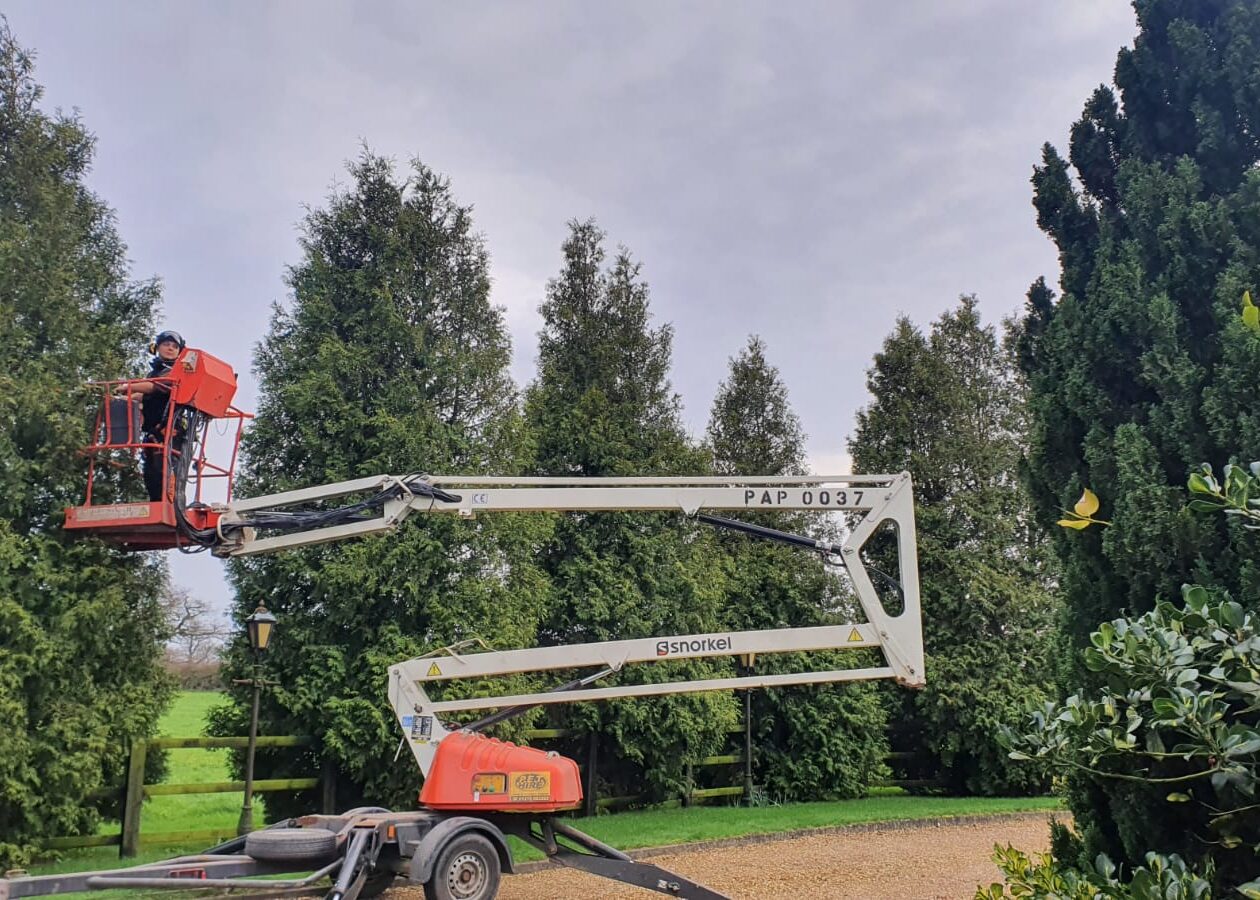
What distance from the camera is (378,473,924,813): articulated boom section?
21.1ft

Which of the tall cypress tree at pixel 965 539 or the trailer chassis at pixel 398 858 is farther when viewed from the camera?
the tall cypress tree at pixel 965 539

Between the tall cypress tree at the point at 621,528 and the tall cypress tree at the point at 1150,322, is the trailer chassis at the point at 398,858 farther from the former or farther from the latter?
the tall cypress tree at the point at 621,528

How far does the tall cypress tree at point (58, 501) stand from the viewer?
816cm

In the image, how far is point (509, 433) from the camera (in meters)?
12.3

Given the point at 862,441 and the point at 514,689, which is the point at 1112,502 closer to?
the point at 514,689

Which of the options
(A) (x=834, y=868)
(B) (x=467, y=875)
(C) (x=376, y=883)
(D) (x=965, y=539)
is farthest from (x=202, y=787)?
A: (D) (x=965, y=539)

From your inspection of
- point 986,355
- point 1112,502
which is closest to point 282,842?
point 1112,502

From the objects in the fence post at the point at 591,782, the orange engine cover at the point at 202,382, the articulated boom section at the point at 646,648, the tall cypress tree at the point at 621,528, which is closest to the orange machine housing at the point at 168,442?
the orange engine cover at the point at 202,382

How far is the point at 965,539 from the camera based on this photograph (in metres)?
17.1

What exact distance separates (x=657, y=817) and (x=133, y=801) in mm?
7050

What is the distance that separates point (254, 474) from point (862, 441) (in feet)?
38.9

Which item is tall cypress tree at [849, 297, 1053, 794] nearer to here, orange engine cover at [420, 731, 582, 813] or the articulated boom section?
the articulated boom section

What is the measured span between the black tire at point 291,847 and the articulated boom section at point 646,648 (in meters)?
0.79

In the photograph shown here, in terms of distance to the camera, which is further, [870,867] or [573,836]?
[870,867]
